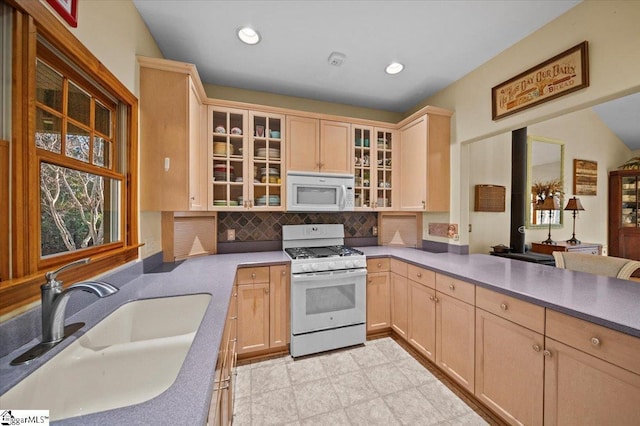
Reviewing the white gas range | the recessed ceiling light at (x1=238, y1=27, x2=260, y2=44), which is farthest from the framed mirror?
the recessed ceiling light at (x1=238, y1=27, x2=260, y2=44)

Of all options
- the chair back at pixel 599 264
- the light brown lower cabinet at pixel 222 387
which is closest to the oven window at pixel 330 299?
the light brown lower cabinet at pixel 222 387

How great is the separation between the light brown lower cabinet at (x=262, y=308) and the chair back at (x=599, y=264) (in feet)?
7.33

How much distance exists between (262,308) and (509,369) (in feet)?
5.73

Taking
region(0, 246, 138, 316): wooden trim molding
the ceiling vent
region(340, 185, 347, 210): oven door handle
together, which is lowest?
region(0, 246, 138, 316): wooden trim molding

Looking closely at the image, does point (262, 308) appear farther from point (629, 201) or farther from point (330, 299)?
point (629, 201)

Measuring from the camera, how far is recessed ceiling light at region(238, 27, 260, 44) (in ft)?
5.60

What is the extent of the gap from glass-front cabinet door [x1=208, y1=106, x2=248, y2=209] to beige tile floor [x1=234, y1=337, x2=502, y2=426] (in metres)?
1.50

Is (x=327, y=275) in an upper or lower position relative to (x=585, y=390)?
upper

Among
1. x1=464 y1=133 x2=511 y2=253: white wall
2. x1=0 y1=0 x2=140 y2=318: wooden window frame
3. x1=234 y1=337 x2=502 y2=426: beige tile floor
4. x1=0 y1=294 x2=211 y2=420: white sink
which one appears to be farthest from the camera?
x1=464 y1=133 x2=511 y2=253: white wall

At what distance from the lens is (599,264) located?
1657mm

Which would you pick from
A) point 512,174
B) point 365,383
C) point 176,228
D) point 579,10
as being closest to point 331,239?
point 365,383

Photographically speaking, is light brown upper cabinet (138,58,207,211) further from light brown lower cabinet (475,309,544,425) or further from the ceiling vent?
light brown lower cabinet (475,309,544,425)

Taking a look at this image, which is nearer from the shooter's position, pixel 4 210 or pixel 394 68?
pixel 4 210

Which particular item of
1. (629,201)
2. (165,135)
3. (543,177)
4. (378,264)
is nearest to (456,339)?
(378,264)
